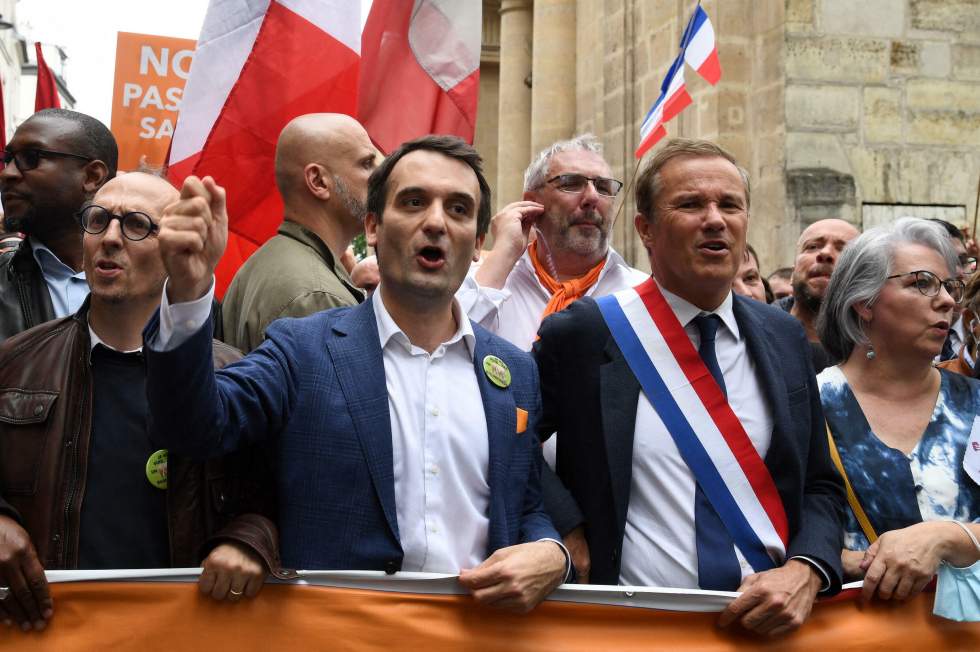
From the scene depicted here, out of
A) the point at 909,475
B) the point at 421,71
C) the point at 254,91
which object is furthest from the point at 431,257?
the point at 421,71

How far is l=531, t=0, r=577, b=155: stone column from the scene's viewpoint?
50.5 feet

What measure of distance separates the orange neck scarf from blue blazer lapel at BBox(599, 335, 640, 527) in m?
1.24

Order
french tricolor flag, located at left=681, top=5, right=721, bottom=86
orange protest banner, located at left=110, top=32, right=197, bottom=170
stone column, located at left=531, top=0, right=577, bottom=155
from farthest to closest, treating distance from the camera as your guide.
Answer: stone column, located at left=531, top=0, right=577, bottom=155, orange protest banner, located at left=110, top=32, right=197, bottom=170, french tricolor flag, located at left=681, top=5, right=721, bottom=86

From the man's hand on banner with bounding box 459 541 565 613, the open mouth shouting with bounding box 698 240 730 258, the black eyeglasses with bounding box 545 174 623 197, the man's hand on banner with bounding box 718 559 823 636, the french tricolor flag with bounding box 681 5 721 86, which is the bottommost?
the man's hand on banner with bounding box 718 559 823 636

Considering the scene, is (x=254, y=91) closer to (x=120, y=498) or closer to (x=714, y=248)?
(x=714, y=248)

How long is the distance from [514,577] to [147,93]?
7.09 m

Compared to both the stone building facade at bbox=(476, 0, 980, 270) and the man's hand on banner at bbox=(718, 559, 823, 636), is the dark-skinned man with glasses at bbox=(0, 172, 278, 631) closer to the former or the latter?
the man's hand on banner at bbox=(718, 559, 823, 636)

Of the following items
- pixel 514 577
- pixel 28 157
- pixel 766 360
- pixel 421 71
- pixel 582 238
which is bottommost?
pixel 514 577

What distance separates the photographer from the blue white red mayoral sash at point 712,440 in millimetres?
3324

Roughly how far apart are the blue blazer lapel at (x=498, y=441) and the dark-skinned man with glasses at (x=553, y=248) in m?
1.45

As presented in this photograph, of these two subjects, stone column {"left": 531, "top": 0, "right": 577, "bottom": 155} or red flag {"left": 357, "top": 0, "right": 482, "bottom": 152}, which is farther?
stone column {"left": 531, "top": 0, "right": 577, "bottom": 155}

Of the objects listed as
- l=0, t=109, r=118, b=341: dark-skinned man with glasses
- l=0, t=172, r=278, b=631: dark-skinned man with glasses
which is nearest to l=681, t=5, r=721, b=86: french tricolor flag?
l=0, t=109, r=118, b=341: dark-skinned man with glasses

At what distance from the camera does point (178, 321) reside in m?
2.56

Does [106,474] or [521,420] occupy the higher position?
[521,420]
